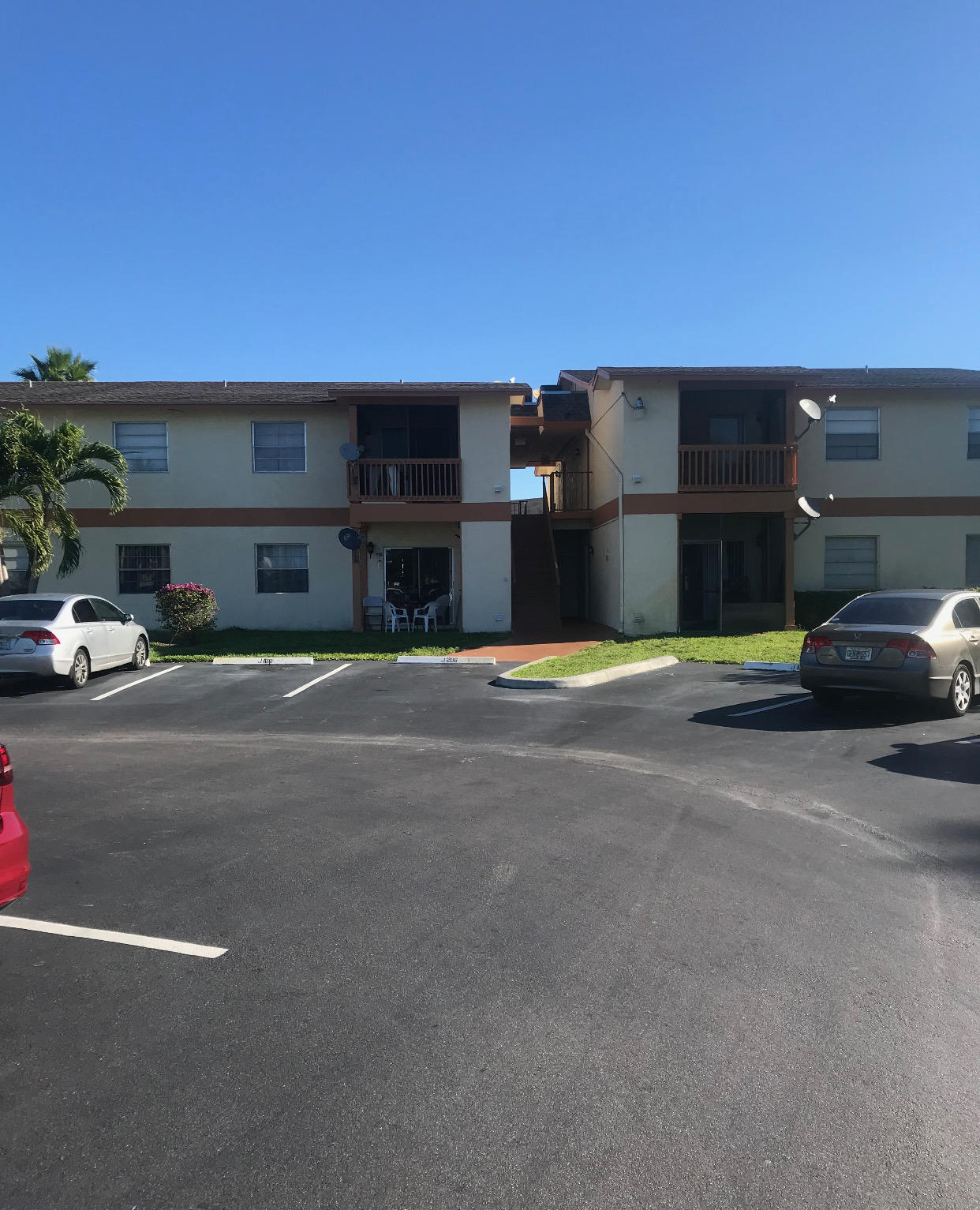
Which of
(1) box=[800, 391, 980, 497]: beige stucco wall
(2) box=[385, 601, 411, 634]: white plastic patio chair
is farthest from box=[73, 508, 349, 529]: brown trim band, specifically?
(1) box=[800, 391, 980, 497]: beige stucco wall

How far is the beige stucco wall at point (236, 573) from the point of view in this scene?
826 inches

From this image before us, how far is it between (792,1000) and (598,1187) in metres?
1.48

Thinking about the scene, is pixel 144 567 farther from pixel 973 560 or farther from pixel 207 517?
pixel 973 560

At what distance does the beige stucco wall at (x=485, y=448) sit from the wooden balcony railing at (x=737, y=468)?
404cm

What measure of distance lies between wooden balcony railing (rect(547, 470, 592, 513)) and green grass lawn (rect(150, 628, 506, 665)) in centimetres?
659

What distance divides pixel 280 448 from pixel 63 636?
9.14 metres

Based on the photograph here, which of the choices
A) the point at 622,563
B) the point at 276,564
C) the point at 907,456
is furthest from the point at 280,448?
the point at 907,456

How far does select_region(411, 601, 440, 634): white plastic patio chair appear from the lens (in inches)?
811

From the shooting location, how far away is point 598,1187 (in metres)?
2.63

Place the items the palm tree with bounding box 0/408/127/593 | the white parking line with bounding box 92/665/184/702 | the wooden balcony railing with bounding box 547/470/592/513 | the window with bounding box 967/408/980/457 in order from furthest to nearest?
the wooden balcony railing with bounding box 547/470/592/513 < the window with bounding box 967/408/980/457 < the palm tree with bounding box 0/408/127/593 < the white parking line with bounding box 92/665/184/702

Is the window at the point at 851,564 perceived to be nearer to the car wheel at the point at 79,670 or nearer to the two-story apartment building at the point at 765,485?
the two-story apartment building at the point at 765,485

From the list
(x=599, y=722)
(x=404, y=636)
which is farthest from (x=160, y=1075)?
(x=404, y=636)

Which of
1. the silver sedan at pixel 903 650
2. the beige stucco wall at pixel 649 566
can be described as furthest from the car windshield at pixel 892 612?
the beige stucco wall at pixel 649 566

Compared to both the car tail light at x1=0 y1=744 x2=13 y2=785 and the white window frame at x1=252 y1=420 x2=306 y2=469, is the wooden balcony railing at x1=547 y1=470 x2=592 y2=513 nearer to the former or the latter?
the white window frame at x1=252 y1=420 x2=306 y2=469
